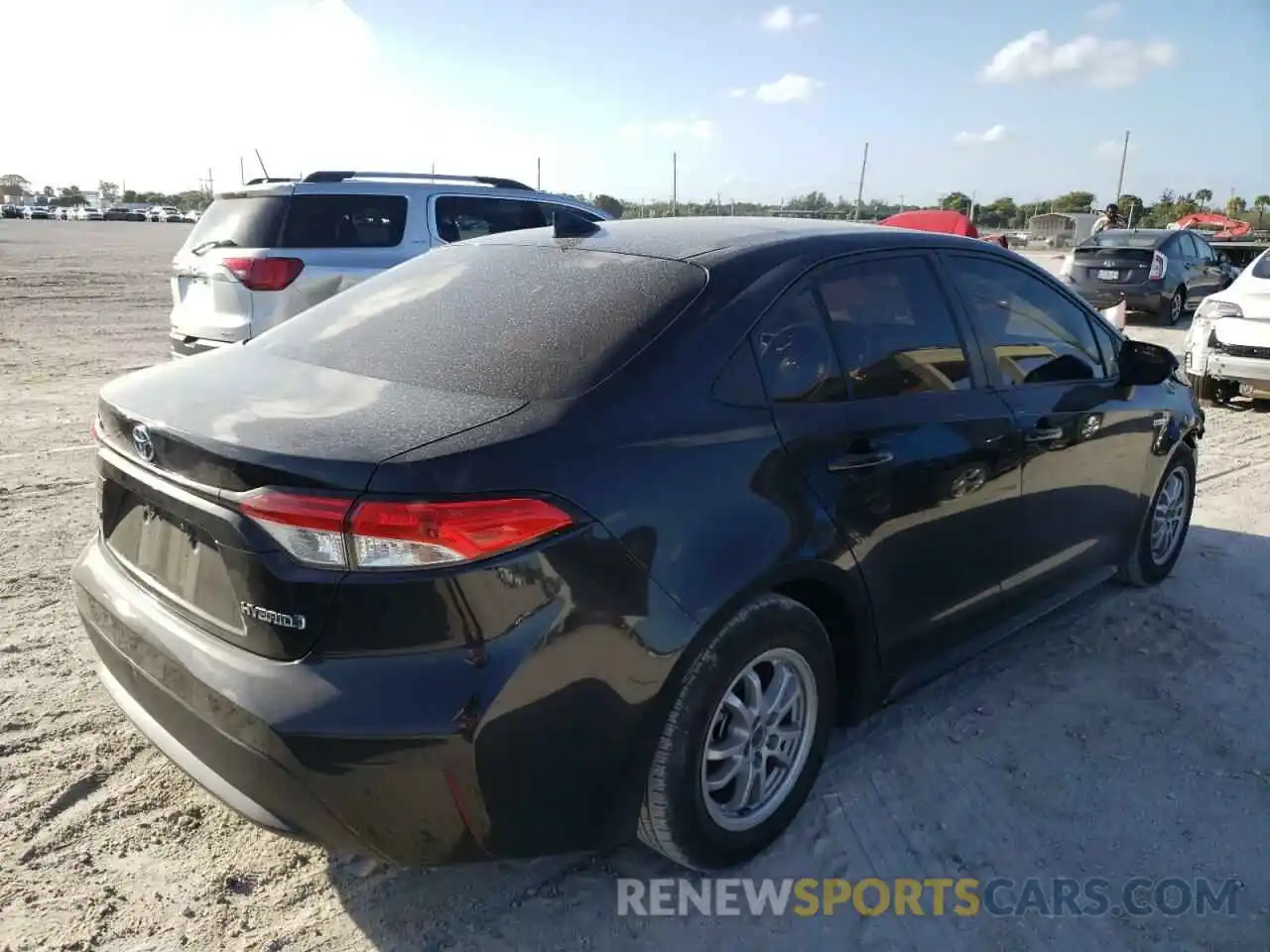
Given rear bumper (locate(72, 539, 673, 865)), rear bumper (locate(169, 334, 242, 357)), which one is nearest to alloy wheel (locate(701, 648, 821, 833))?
rear bumper (locate(72, 539, 673, 865))

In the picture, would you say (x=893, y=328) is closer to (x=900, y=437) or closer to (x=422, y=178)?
(x=900, y=437)

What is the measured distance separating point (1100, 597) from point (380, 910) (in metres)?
3.53

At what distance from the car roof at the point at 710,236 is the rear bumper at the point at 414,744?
4.18 feet

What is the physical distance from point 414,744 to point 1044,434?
2.53 m

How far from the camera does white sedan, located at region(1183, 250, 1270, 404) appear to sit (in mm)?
8023

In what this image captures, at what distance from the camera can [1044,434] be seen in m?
3.42

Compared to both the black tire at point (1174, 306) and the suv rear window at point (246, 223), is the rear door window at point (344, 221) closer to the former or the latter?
the suv rear window at point (246, 223)

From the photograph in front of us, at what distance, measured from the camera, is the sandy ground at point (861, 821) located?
2.40 metres

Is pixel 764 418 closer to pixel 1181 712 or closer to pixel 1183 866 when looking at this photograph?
pixel 1183 866

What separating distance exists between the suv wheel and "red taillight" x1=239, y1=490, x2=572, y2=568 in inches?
619

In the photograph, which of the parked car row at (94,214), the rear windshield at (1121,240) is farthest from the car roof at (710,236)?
the parked car row at (94,214)

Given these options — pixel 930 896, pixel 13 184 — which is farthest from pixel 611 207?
pixel 13 184

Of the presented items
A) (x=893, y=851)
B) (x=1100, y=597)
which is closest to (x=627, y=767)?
(x=893, y=851)

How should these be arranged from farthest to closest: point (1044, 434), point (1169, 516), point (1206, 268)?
point (1206, 268) → point (1169, 516) → point (1044, 434)
